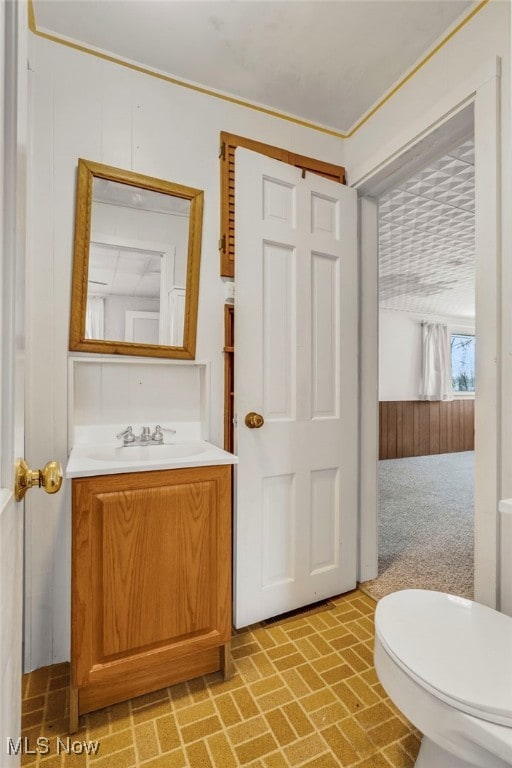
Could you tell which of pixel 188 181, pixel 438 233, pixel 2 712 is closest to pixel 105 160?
pixel 188 181

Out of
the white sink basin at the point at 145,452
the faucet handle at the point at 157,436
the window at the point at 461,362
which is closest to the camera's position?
the white sink basin at the point at 145,452

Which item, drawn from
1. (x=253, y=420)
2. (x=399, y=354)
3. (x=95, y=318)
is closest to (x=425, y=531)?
(x=253, y=420)

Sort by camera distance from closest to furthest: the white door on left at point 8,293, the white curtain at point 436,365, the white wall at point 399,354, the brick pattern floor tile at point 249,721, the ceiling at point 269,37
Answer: the white door on left at point 8,293 → the brick pattern floor tile at point 249,721 → the ceiling at point 269,37 → the white wall at point 399,354 → the white curtain at point 436,365

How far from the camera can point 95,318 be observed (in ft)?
5.05

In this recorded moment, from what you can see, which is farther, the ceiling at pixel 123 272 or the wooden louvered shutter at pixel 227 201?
the wooden louvered shutter at pixel 227 201

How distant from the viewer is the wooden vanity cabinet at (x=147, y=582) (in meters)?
1.18

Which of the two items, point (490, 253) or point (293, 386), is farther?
point (293, 386)

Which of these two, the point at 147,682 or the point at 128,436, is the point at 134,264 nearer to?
the point at 128,436

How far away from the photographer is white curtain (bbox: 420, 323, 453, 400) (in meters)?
6.01

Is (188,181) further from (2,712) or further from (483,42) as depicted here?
(2,712)

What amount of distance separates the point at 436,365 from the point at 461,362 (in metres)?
1.15

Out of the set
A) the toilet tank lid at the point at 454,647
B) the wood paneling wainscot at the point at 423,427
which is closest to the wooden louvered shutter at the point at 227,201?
the toilet tank lid at the point at 454,647

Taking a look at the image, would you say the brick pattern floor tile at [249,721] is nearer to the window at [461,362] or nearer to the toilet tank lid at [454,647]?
Answer: the toilet tank lid at [454,647]

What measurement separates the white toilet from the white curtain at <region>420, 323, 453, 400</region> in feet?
17.6
